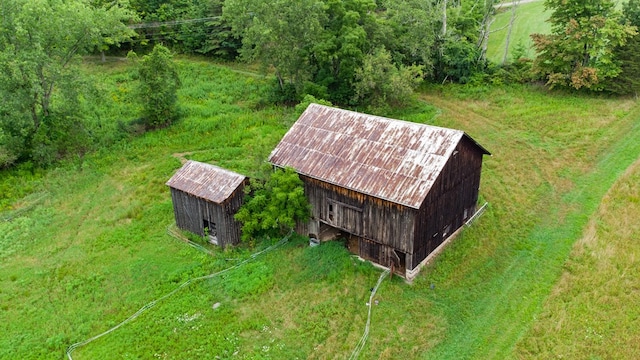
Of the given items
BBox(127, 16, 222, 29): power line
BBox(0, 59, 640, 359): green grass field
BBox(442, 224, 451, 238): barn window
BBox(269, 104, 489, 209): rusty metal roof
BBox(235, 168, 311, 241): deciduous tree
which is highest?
BBox(127, 16, 222, 29): power line

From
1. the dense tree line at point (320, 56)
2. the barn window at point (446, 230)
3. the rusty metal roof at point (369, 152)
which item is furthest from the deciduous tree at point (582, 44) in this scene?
the rusty metal roof at point (369, 152)

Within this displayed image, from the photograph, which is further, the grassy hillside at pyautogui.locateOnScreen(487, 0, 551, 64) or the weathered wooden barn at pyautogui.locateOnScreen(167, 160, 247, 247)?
the grassy hillside at pyautogui.locateOnScreen(487, 0, 551, 64)

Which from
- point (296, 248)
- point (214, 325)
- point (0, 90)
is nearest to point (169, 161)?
point (0, 90)

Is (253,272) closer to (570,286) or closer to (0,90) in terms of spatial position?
(570,286)

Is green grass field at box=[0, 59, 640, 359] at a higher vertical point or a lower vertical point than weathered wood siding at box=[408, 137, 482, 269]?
lower

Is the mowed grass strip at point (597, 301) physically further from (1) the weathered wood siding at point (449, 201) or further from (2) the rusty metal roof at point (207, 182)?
(2) the rusty metal roof at point (207, 182)

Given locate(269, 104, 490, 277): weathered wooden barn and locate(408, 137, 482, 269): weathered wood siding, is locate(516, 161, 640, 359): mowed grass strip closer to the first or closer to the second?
locate(408, 137, 482, 269): weathered wood siding

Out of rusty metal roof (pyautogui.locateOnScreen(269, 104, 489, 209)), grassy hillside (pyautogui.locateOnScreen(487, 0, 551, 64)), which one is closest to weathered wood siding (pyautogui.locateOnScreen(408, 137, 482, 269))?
rusty metal roof (pyautogui.locateOnScreen(269, 104, 489, 209))
